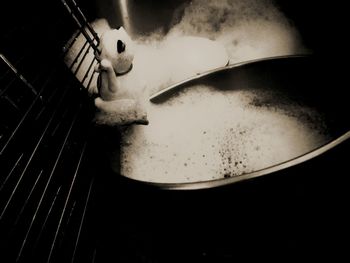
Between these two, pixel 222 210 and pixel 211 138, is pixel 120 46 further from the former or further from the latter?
pixel 222 210

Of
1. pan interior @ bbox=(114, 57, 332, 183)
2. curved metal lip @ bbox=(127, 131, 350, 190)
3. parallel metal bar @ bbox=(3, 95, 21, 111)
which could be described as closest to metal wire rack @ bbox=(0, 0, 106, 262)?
parallel metal bar @ bbox=(3, 95, 21, 111)

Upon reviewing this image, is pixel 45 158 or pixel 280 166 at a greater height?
pixel 45 158

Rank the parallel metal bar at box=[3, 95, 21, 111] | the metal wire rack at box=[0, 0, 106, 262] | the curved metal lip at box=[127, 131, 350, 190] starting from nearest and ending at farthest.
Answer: the curved metal lip at box=[127, 131, 350, 190] < the metal wire rack at box=[0, 0, 106, 262] < the parallel metal bar at box=[3, 95, 21, 111]

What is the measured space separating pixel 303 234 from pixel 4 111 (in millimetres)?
2405

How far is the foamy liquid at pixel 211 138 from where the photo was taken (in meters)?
1.61

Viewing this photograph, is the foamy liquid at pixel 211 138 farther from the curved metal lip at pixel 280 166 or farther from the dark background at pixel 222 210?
the curved metal lip at pixel 280 166

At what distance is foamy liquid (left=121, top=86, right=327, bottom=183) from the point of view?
5.27ft

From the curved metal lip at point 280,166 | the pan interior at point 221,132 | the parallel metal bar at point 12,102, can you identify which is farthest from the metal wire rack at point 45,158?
the curved metal lip at point 280,166

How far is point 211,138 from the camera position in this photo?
1859mm

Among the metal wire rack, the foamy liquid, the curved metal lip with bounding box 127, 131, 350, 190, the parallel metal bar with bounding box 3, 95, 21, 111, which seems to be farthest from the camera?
the parallel metal bar with bounding box 3, 95, 21, 111

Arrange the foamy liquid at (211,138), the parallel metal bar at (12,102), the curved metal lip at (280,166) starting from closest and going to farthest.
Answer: the curved metal lip at (280,166)
the foamy liquid at (211,138)
the parallel metal bar at (12,102)

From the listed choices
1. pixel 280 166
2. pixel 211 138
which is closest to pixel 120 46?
pixel 211 138

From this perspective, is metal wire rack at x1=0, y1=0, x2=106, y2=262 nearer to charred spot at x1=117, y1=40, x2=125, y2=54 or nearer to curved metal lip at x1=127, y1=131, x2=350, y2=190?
charred spot at x1=117, y1=40, x2=125, y2=54

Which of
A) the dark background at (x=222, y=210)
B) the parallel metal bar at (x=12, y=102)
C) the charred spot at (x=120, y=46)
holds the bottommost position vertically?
the dark background at (x=222, y=210)
